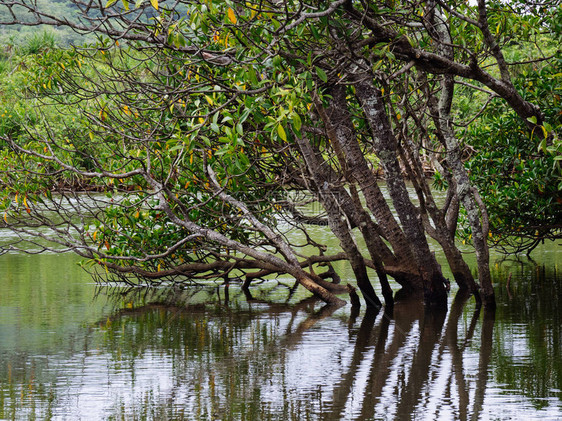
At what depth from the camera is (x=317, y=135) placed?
10445mm

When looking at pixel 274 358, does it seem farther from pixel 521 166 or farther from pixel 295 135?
pixel 521 166

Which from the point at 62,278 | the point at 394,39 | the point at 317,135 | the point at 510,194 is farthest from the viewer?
the point at 62,278

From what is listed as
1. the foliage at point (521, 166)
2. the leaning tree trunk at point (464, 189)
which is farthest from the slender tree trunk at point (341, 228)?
the foliage at point (521, 166)

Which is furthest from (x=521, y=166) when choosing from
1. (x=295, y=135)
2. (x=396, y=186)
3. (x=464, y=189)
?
(x=295, y=135)

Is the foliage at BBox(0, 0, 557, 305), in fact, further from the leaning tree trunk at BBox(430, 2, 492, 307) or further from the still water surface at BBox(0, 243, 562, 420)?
the still water surface at BBox(0, 243, 562, 420)

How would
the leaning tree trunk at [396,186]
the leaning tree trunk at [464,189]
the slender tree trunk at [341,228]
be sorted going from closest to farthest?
the leaning tree trunk at [464,189], the leaning tree trunk at [396,186], the slender tree trunk at [341,228]

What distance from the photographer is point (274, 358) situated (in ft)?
24.6

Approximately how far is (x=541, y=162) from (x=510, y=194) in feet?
2.41

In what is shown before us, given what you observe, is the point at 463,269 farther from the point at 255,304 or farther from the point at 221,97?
the point at 221,97

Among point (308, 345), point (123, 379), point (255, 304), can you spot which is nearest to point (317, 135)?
point (255, 304)

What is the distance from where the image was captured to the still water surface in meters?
5.79

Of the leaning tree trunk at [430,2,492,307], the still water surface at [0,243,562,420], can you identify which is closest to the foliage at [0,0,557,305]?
the leaning tree trunk at [430,2,492,307]

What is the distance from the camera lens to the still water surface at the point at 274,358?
5.79m

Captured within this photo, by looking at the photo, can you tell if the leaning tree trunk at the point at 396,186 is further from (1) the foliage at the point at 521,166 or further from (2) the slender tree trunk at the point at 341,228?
(1) the foliage at the point at 521,166
